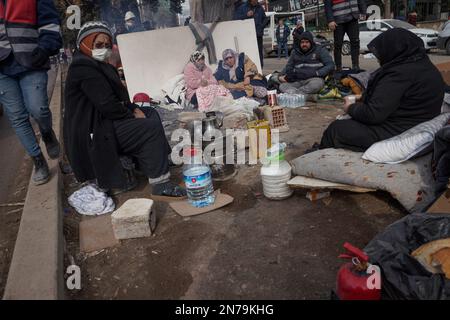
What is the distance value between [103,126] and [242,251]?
5.51ft

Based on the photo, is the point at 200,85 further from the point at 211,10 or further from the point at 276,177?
the point at 276,177

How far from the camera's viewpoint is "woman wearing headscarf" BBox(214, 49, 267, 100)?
6422 mm

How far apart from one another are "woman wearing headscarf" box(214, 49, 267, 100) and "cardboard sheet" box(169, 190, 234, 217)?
3459mm

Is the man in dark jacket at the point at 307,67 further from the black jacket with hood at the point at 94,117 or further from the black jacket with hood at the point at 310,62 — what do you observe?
the black jacket with hood at the point at 94,117

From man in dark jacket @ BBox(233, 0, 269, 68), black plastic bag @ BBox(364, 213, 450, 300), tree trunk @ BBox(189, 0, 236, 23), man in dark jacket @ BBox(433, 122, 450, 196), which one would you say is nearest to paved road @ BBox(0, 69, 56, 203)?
black plastic bag @ BBox(364, 213, 450, 300)

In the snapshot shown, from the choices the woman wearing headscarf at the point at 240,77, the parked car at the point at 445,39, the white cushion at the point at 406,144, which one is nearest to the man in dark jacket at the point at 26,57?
the white cushion at the point at 406,144

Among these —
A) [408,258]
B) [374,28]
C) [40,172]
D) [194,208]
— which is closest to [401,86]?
[408,258]

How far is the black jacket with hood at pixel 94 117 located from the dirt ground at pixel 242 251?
19.3 inches

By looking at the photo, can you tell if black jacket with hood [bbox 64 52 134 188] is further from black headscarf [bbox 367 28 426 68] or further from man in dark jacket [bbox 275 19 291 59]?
man in dark jacket [bbox 275 19 291 59]

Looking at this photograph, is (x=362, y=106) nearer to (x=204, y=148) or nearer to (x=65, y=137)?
(x=204, y=148)

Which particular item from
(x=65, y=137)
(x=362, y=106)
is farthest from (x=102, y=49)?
(x=362, y=106)

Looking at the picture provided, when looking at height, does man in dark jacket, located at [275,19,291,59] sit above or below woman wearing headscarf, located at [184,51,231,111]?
above

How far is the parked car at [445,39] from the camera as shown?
1159 centimetres

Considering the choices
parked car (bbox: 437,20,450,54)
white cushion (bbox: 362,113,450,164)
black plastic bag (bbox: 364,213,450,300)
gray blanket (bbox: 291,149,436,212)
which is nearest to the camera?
black plastic bag (bbox: 364,213,450,300)
